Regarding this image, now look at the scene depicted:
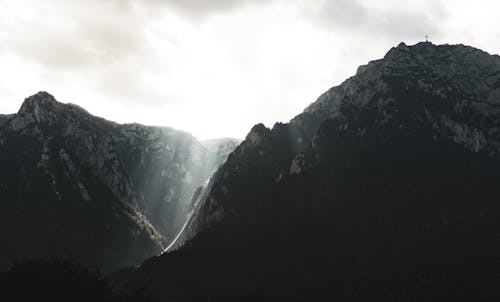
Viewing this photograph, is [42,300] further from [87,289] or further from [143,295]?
[143,295]

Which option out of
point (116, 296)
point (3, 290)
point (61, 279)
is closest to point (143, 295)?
point (116, 296)

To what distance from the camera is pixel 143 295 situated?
368 feet

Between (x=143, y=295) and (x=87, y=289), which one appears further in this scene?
(x=143, y=295)

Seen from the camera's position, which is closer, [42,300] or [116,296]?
[42,300]

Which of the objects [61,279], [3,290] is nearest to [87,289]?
[61,279]

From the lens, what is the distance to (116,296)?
336ft

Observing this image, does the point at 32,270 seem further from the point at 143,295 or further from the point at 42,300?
the point at 143,295

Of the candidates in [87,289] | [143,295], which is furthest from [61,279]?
[143,295]

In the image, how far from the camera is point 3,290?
315 ft

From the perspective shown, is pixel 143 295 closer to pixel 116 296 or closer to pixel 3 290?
pixel 116 296

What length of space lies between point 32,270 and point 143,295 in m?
21.5

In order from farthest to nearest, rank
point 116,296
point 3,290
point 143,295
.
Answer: point 143,295 → point 116,296 → point 3,290

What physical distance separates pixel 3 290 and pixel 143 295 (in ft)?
85.4

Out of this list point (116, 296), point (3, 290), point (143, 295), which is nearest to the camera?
point (3, 290)
